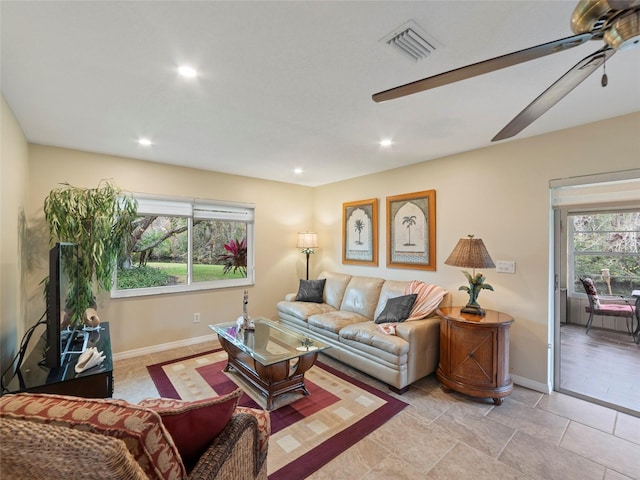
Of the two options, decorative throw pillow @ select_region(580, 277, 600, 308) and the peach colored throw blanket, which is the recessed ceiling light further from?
decorative throw pillow @ select_region(580, 277, 600, 308)

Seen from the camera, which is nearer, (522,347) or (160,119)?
(160,119)

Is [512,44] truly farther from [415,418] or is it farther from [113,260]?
[113,260]

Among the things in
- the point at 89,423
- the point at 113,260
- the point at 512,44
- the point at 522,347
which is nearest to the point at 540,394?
the point at 522,347

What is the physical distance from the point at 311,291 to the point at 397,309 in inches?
61.9

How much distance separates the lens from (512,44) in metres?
1.56

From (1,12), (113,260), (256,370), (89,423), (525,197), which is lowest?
(256,370)

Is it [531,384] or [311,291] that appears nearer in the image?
[531,384]

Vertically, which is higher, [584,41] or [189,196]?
[584,41]

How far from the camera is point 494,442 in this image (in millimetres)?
2066

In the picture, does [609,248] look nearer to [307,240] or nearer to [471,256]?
[471,256]

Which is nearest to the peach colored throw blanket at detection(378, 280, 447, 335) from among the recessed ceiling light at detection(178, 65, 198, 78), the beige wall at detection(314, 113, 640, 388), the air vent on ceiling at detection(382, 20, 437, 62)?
the beige wall at detection(314, 113, 640, 388)

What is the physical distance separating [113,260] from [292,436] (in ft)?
8.37

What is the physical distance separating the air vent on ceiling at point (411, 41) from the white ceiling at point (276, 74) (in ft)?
0.14

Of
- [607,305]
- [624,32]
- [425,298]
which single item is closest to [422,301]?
[425,298]
